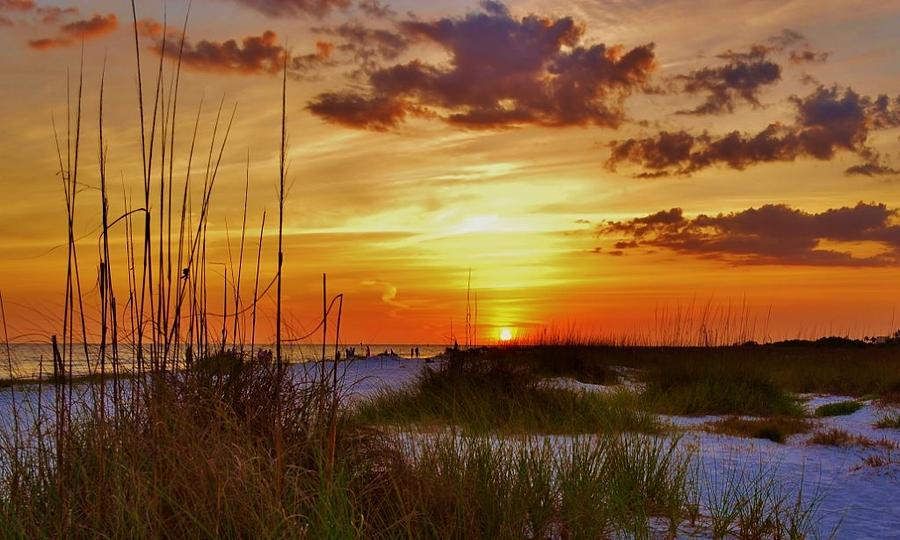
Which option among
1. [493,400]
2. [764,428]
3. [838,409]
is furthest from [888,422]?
[493,400]

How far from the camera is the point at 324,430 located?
4.15 m

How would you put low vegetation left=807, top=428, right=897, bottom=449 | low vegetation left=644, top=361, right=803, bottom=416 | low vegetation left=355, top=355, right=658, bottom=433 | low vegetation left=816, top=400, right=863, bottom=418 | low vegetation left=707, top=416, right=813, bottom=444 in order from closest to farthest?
low vegetation left=355, top=355, right=658, bottom=433, low vegetation left=807, top=428, right=897, bottom=449, low vegetation left=707, top=416, right=813, bottom=444, low vegetation left=644, top=361, right=803, bottom=416, low vegetation left=816, top=400, right=863, bottom=418

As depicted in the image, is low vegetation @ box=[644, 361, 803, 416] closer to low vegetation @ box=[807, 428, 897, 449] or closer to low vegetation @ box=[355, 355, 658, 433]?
low vegetation @ box=[355, 355, 658, 433]

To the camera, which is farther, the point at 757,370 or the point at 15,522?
the point at 757,370

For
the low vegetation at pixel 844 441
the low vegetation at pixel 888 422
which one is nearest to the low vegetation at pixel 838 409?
the low vegetation at pixel 888 422

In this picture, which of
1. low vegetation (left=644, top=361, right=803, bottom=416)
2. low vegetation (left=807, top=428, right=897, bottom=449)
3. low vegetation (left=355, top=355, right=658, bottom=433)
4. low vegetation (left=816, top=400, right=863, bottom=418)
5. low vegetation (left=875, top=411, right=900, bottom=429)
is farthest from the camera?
low vegetation (left=816, top=400, right=863, bottom=418)

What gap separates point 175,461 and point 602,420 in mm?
3887

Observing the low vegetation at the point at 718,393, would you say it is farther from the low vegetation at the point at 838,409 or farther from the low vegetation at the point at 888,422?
the low vegetation at the point at 888,422

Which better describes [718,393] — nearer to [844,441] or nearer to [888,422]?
[888,422]

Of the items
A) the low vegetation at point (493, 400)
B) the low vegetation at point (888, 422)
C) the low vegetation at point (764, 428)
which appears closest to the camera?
the low vegetation at point (493, 400)

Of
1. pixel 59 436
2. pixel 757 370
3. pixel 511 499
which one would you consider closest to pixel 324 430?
pixel 511 499

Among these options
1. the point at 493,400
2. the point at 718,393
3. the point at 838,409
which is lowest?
the point at 838,409

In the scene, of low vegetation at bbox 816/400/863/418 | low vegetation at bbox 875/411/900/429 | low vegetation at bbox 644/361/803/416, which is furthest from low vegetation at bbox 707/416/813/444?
low vegetation at bbox 816/400/863/418

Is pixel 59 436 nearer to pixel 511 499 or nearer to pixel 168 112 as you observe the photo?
pixel 168 112
